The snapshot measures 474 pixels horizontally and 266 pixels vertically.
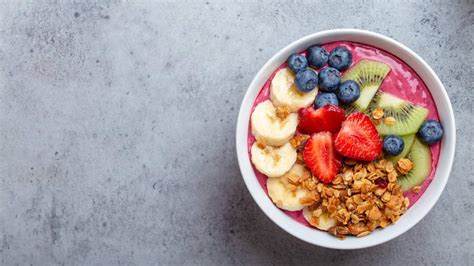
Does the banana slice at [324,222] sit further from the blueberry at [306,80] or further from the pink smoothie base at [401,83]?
the blueberry at [306,80]

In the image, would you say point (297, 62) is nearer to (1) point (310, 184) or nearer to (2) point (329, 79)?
(2) point (329, 79)

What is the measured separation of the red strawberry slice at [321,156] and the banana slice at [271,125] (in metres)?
0.06

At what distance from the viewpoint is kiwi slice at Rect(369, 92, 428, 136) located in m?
1.68

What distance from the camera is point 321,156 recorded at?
5.42 ft

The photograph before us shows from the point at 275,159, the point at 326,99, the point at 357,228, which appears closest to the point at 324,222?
the point at 357,228

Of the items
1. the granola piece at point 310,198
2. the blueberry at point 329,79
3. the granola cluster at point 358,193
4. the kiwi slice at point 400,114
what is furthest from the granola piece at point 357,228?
the blueberry at point 329,79

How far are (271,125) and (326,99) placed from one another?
0.49 feet

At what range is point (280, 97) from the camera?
5.52ft

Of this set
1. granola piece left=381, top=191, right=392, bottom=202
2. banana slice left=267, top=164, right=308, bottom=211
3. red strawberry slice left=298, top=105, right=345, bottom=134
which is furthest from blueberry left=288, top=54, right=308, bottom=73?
granola piece left=381, top=191, right=392, bottom=202

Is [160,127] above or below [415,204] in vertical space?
below

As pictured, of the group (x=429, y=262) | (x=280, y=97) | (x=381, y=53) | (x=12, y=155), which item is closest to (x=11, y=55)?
(x=12, y=155)

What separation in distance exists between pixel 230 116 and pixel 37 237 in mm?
666

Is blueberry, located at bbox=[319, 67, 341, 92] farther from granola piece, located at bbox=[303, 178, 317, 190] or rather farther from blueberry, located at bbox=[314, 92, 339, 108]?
granola piece, located at bbox=[303, 178, 317, 190]

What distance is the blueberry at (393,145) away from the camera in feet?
5.39
